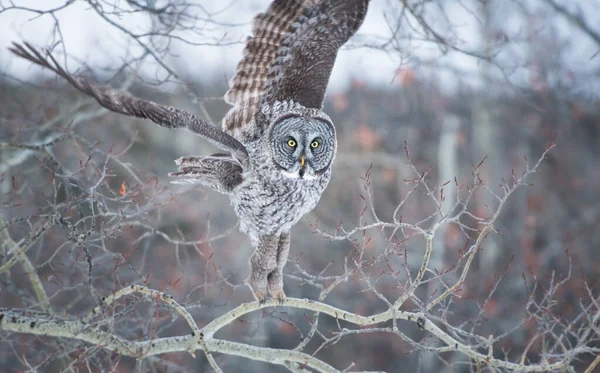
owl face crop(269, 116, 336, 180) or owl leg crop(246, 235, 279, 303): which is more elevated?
owl face crop(269, 116, 336, 180)

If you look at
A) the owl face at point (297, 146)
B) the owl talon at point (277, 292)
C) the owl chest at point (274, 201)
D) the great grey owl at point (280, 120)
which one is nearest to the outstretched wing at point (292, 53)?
the great grey owl at point (280, 120)

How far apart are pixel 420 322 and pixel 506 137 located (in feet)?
35.1

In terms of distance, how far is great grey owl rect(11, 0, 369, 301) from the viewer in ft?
12.7

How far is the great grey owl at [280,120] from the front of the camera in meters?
3.87

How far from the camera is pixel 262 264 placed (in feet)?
14.3

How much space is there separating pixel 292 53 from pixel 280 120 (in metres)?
0.45

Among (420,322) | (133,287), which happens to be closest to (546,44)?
(420,322)

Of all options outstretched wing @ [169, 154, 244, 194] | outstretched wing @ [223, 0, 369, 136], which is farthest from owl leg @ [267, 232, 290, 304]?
outstretched wing @ [223, 0, 369, 136]

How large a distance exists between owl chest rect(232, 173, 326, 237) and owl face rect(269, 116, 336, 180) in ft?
0.29

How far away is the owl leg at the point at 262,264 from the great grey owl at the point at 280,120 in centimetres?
3

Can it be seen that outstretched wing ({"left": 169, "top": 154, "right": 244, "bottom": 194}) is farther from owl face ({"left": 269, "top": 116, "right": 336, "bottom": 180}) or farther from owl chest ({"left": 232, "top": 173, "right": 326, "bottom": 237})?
owl face ({"left": 269, "top": 116, "right": 336, "bottom": 180})

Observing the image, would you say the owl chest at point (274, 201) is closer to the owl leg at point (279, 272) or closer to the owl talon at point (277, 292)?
the owl leg at point (279, 272)

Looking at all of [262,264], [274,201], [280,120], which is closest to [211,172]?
[274,201]

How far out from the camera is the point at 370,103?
1273cm
